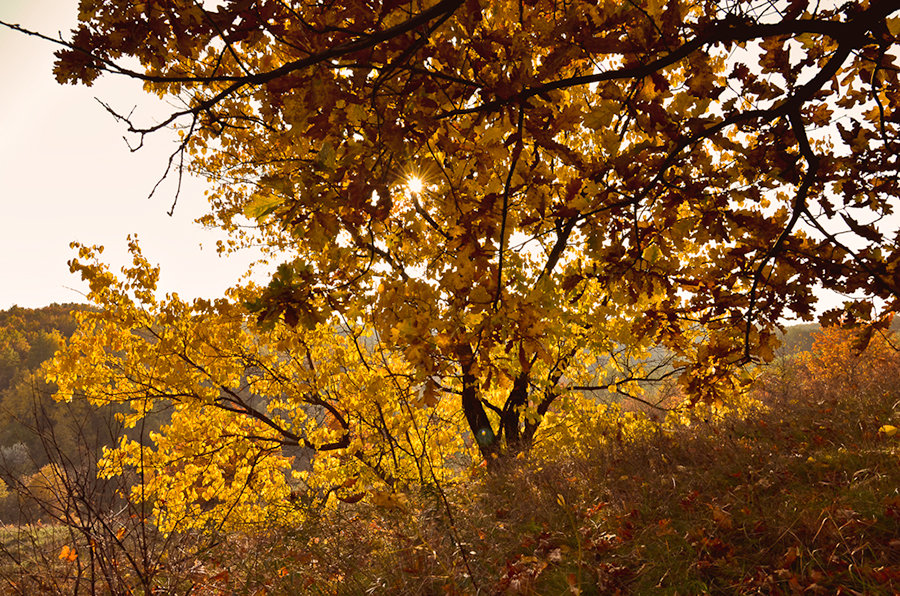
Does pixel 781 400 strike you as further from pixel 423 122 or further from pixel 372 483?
pixel 423 122

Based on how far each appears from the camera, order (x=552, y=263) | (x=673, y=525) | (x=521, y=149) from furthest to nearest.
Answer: (x=552, y=263), (x=673, y=525), (x=521, y=149)

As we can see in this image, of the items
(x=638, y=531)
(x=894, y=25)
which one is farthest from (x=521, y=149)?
(x=638, y=531)

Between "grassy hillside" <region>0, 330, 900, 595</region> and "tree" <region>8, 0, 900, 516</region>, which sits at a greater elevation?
"tree" <region>8, 0, 900, 516</region>

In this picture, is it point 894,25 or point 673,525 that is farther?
point 673,525

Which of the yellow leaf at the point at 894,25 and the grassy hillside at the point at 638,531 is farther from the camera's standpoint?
the grassy hillside at the point at 638,531

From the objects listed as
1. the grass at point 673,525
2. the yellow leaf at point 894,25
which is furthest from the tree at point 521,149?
the grass at point 673,525

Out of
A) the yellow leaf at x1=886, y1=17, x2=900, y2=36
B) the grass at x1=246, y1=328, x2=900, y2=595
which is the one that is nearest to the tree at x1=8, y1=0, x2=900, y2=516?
the yellow leaf at x1=886, y1=17, x2=900, y2=36

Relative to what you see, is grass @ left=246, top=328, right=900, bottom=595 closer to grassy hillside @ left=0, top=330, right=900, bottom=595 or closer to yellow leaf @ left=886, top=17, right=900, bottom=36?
grassy hillside @ left=0, top=330, right=900, bottom=595

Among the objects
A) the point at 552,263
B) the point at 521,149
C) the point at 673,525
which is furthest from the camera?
the point at 552,263

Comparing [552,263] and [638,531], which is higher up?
[552,263]

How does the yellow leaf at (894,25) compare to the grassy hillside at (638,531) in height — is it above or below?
above

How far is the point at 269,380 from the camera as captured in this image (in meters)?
6.36

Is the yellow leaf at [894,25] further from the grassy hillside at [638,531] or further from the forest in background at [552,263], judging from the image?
the grassy hillside at [638,531]

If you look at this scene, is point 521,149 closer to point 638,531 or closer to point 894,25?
point 894,25
